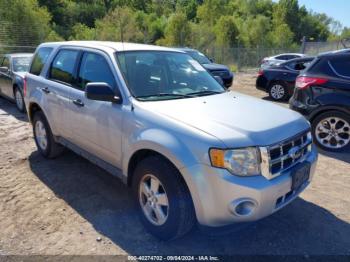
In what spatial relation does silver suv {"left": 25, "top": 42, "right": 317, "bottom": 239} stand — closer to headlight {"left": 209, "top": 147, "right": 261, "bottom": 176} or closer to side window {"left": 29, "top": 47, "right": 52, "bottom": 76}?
headlight {"left": 209, "top": 147, "right": 261, "bottom": 176}

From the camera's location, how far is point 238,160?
2691 millimetres

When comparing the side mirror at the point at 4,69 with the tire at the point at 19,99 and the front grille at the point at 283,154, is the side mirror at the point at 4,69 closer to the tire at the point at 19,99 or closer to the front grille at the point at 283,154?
the tire at the point at 19,99

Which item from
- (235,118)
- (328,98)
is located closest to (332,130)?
(328,98)

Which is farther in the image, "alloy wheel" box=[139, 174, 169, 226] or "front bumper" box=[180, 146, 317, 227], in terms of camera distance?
"alloy wheel" box=[139, 174, 169, 226]

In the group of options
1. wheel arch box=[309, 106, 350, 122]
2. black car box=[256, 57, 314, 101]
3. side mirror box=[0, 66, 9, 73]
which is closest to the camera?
wheel arch box=[309, 106, 350, 122]

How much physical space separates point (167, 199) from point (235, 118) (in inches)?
38.0

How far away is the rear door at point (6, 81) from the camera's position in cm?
937

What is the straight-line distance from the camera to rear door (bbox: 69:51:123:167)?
11.6ft

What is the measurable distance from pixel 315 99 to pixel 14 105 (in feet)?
27.5

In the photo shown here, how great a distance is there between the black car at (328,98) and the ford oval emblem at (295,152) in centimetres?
299

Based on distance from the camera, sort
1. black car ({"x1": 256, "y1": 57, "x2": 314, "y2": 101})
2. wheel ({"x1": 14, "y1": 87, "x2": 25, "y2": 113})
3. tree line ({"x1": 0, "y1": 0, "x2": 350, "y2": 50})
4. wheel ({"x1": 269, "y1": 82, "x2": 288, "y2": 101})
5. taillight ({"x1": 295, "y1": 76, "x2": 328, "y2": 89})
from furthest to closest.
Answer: tree line ({"x1": 0, "y1": 0, "x2": 350, "y2": 50}) → wheel ({"x1": 269, "y1": 82, "x2": 288, "y2": 101}) → black car ({"x1": 256, "y1": 57, "x2": 314, "y2": 101}) → wheel ({"x1": 14, "y1": 87, "x2": 25, "y2": 113}) → taillight ({"x1": 295, "y1": 76, "x2": 328, "y2": 89})

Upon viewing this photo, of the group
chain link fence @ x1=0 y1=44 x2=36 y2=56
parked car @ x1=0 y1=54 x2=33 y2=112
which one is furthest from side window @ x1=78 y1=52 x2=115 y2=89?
chain link fence @ x1=0 y1=44 x2=36 y2=56

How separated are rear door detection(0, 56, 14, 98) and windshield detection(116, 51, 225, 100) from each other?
678 centimetres

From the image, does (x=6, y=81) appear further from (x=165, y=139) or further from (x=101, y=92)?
(x=165, y=139)
